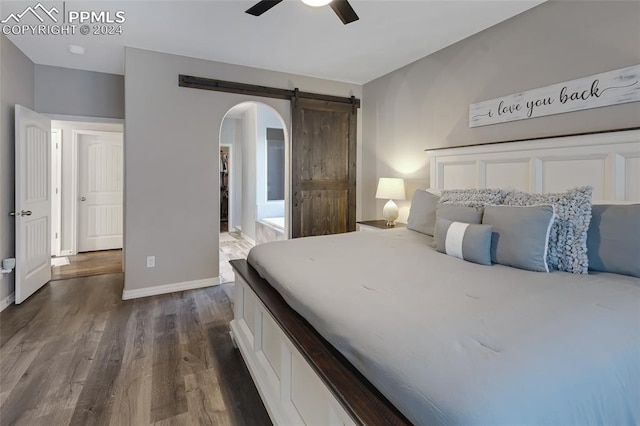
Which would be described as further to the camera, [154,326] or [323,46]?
[323,46]

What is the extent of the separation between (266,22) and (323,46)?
73 centimetres

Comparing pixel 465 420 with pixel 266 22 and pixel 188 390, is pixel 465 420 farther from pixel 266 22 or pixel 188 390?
pixel 266 22

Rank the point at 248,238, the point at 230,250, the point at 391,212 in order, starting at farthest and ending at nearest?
the point at 248,238, the point at 230,250, the point at 391,212

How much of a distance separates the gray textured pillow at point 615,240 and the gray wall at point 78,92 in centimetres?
494

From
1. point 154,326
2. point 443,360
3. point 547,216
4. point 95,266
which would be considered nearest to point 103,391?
point 154,326

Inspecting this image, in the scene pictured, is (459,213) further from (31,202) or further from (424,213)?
(31,202)

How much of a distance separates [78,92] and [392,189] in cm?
402

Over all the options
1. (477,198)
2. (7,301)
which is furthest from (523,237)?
(7,301)

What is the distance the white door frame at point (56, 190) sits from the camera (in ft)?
16.3

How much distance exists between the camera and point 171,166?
11.8 ft

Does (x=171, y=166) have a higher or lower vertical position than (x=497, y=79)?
lower

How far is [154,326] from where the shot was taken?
2.79 m

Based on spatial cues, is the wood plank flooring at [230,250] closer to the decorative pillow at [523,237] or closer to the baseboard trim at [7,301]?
the baseboard trim at [7,301]

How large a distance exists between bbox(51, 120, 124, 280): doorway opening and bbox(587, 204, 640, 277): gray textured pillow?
17.3 feet
